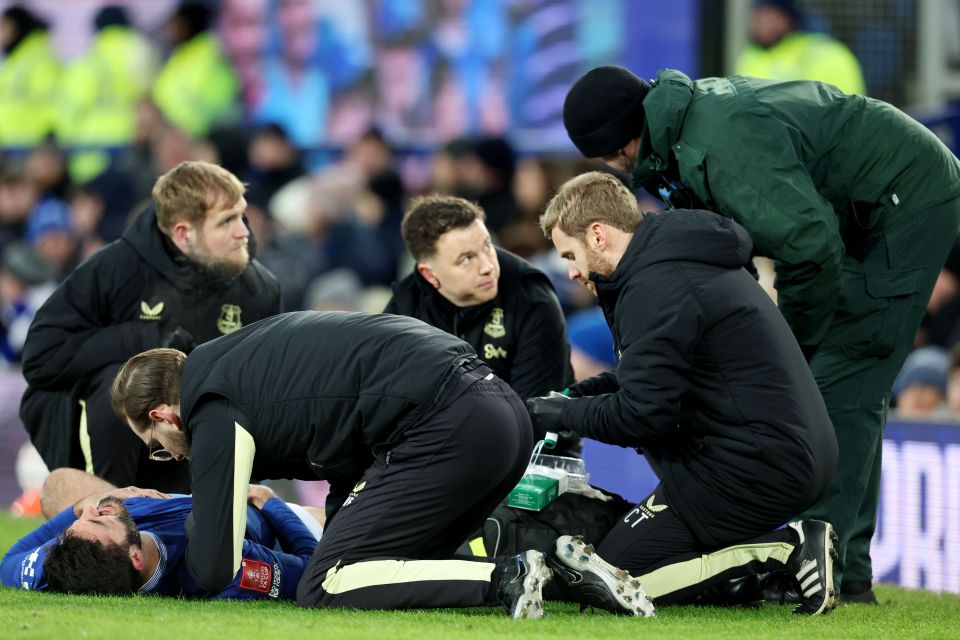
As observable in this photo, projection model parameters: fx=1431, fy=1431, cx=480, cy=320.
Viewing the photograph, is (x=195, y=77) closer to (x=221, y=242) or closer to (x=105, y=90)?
(x=105, y=90)

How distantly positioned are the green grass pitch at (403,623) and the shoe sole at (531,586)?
60 mm

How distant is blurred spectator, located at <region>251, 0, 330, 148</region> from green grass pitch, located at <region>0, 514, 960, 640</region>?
7560 millimetres

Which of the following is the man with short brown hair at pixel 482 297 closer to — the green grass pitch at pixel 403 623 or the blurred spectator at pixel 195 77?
the green grass pitch at pixel 403 623

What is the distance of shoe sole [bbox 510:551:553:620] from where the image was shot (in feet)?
16.1

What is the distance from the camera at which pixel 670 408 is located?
5133mm

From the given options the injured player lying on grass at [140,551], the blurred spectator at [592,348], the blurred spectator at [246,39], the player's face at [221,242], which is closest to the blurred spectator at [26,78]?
the blurred spectator at [246,39]

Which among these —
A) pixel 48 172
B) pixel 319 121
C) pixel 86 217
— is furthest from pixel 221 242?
pixel 48 172

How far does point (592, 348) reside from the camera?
9.84 metres

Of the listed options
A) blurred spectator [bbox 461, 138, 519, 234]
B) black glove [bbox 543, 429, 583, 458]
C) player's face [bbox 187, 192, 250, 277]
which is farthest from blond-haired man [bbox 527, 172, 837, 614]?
blurred spectator [bbox 461, 138, 519, 234]

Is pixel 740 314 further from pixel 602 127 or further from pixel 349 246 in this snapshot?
pixel 349 246

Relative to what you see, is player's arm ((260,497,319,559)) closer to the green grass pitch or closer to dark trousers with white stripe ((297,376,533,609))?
the green grass pitch

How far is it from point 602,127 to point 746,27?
5.55 m

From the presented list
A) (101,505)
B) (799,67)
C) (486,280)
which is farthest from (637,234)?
(799,67)

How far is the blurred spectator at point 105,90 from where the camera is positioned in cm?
1365
